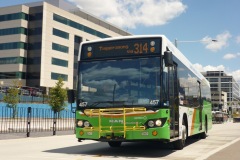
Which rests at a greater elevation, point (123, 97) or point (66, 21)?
point (66, 21)

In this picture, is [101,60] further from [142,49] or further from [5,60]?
[5,60]

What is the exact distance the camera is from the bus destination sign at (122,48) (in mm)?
11023

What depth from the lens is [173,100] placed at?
11641 mm

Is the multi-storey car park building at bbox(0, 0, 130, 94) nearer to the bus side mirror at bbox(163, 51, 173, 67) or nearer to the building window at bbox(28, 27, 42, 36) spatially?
the building window at bbox(28, 27, 42, 36)

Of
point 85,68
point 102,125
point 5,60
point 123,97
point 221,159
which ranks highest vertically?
point 5,60

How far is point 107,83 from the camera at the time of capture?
10906 mm

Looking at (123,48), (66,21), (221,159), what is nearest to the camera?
(221,159)

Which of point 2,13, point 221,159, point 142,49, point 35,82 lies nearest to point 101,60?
point 142,49

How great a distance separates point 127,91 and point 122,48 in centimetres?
146

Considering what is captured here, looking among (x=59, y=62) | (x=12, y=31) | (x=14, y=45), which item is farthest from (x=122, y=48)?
(x=59, y=62)

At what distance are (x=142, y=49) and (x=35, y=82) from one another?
64361 mm

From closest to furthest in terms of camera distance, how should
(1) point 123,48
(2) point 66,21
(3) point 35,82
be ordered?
(1) point 123,48 → (3) point 35,82 → (2) point 66,21

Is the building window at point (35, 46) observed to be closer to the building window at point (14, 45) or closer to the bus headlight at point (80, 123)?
the building window at point (14, 45)

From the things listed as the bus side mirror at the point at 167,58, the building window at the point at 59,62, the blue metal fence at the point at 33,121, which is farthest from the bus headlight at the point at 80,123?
the building window at the point at 59,62
